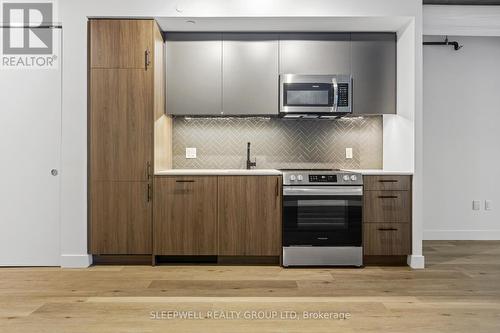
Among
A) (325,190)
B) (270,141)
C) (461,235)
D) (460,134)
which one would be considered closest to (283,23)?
(270,141)

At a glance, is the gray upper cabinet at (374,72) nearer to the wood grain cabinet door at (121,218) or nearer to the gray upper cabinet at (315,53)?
the gray upper cabinet at (315,53)

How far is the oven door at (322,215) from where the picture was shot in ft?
13.2

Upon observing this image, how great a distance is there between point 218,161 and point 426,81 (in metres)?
2.68

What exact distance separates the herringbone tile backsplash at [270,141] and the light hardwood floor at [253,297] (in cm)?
121

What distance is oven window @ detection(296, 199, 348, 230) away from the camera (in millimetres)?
4027

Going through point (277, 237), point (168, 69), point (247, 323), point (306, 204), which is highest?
point (168, 69)

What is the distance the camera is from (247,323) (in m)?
2.64

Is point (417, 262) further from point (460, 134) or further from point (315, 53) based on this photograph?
point (315, 53)

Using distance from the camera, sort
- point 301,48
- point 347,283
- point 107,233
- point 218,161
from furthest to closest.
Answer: point 218,161 → point 301,48 → point 107,233 → point 347,283

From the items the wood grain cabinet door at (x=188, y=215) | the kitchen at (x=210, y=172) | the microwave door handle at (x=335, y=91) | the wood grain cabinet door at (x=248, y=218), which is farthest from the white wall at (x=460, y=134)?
the wood grain cabinet door at (x=188, y=215)

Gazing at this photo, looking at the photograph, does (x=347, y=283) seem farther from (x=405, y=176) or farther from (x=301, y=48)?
(x=301, y=48)

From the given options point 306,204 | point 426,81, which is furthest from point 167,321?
point 426,81

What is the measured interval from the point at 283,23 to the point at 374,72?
1033 mm

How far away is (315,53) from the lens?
432 centimetres
